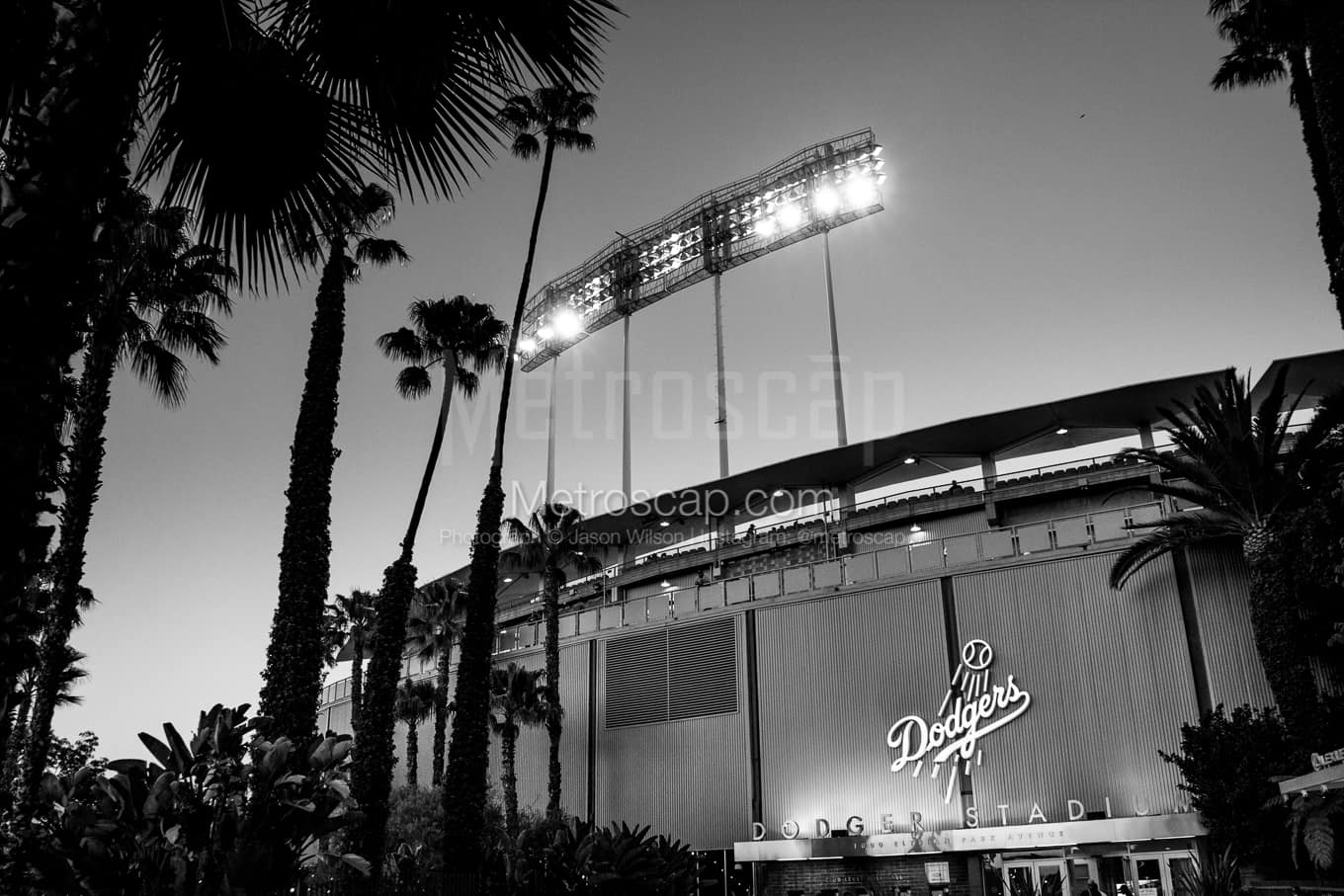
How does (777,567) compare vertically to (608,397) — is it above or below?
below

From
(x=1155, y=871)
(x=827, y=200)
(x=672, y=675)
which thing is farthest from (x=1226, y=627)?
(x=827, y=200)

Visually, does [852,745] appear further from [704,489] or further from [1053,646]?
[704,489]

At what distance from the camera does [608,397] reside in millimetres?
57438

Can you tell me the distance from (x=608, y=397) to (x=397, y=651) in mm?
37104

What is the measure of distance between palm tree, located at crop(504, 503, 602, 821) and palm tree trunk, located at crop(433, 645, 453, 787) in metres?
4.89

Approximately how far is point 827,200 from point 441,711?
30296mm

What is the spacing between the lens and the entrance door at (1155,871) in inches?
879

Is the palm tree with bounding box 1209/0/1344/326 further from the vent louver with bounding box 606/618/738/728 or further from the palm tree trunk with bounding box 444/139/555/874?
the vent louver with bounding box 606/618/738/728

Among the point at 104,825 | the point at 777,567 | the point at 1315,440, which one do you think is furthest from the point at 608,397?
the point at 104,825

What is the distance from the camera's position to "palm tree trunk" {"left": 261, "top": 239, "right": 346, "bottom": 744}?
15320 mm

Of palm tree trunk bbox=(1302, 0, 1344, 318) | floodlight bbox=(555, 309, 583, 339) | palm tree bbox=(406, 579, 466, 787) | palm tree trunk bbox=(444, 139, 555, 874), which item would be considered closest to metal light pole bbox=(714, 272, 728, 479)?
floodlight bbox=(555, 309, 583, 339)

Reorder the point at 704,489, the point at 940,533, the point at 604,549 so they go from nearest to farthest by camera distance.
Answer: the point at 940,533 → the point at 704,489 → the point at 604,549

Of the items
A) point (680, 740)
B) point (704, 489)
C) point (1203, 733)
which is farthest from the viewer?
point (704, 489)

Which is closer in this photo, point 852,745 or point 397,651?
point 397,651
